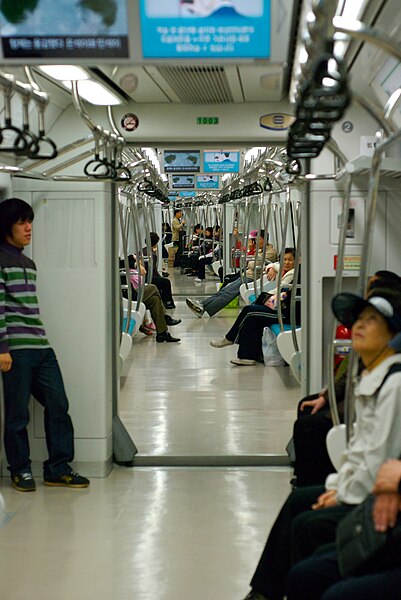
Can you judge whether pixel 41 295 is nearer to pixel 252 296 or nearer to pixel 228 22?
pixel 228 22

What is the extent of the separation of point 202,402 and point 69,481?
2760mm

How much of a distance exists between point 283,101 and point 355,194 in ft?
2.43

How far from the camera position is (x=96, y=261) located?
5.61m

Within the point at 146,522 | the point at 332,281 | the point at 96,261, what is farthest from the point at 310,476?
the point at 96,261

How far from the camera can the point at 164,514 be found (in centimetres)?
493

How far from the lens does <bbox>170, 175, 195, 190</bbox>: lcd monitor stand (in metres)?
17.9

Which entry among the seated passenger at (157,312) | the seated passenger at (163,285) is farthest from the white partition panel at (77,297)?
the seated passenger at (163,285)

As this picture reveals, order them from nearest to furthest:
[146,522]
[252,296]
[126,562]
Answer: [126,562], [146,522], [252,296]

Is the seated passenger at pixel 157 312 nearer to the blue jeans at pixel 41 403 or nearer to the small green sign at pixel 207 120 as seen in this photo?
the small green sign at pixel 207 120

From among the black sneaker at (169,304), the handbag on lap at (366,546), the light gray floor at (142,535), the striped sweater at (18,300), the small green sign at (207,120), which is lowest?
the light gray floor at (142,535)

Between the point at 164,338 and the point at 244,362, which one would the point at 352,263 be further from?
the point at 164,338

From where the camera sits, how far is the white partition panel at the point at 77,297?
18.3 feet

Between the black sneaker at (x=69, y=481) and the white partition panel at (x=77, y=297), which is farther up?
the white partition panel at (x=77, y=297)

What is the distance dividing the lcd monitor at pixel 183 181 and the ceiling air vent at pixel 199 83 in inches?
482
